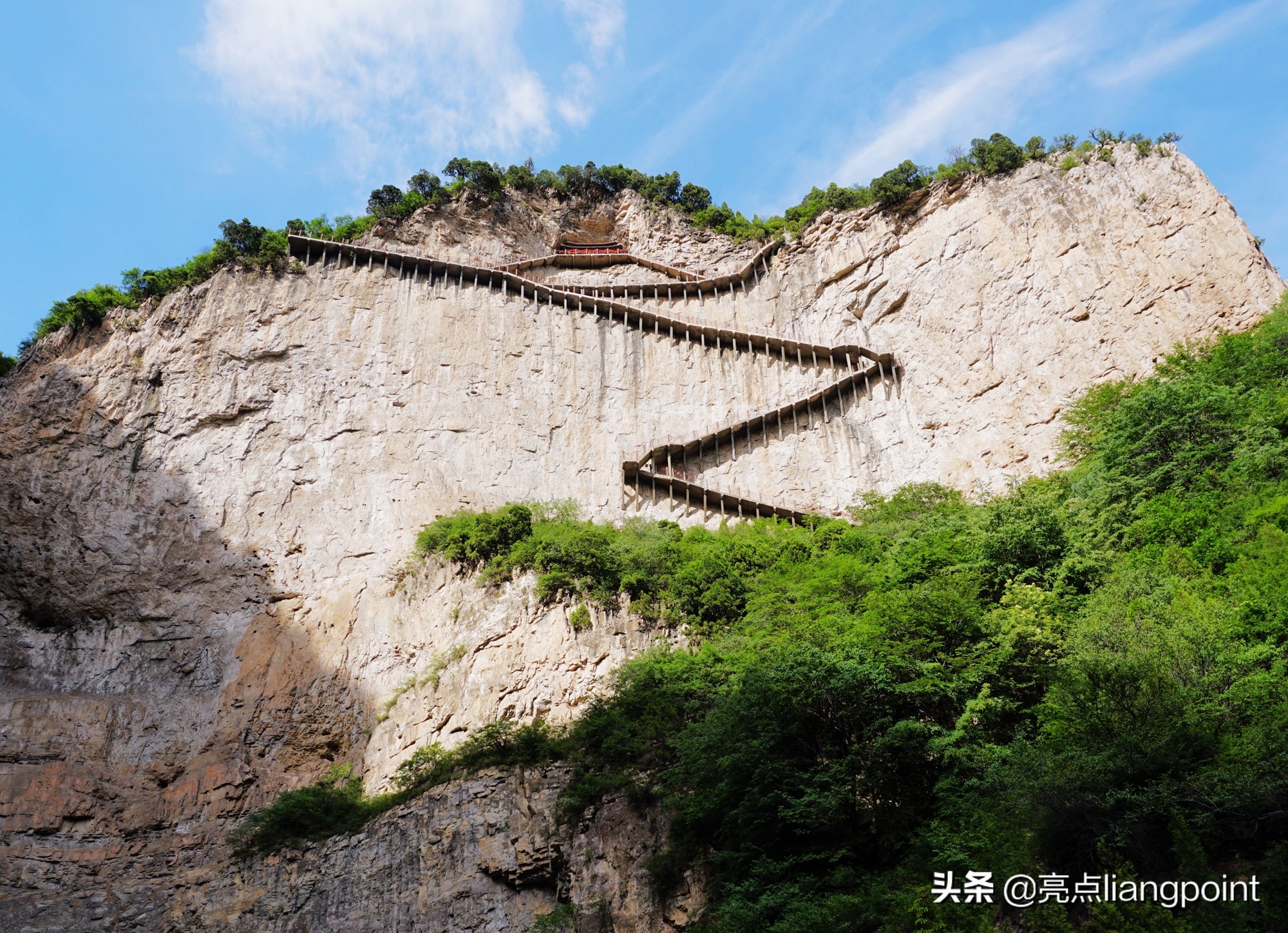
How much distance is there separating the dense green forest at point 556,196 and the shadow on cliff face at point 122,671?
10.9 ft

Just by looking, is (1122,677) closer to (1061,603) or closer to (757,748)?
(1061,603)

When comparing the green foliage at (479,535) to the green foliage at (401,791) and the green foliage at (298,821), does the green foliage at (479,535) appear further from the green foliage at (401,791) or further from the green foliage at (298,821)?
the green foliage at (298,821)

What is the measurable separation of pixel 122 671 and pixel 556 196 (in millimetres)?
22234

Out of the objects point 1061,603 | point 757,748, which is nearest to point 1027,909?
point 757,748

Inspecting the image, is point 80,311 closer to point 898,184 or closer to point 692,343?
point 692,343

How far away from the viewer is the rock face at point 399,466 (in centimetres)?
2056

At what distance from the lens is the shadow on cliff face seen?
20.9m

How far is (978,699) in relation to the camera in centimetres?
1450

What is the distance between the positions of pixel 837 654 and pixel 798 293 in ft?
66.3

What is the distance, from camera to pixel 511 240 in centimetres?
3672

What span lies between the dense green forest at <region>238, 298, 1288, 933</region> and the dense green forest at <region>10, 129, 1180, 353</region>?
10.9 metres

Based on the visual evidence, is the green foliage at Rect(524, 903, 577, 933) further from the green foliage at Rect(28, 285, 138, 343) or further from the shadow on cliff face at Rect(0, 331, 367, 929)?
the green foliage at Rect(28, 285, 138, 343)

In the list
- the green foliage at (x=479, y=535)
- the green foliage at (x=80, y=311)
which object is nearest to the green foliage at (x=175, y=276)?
the green foliage at (x=80, y=311)

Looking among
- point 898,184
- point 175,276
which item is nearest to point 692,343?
point 898,184
